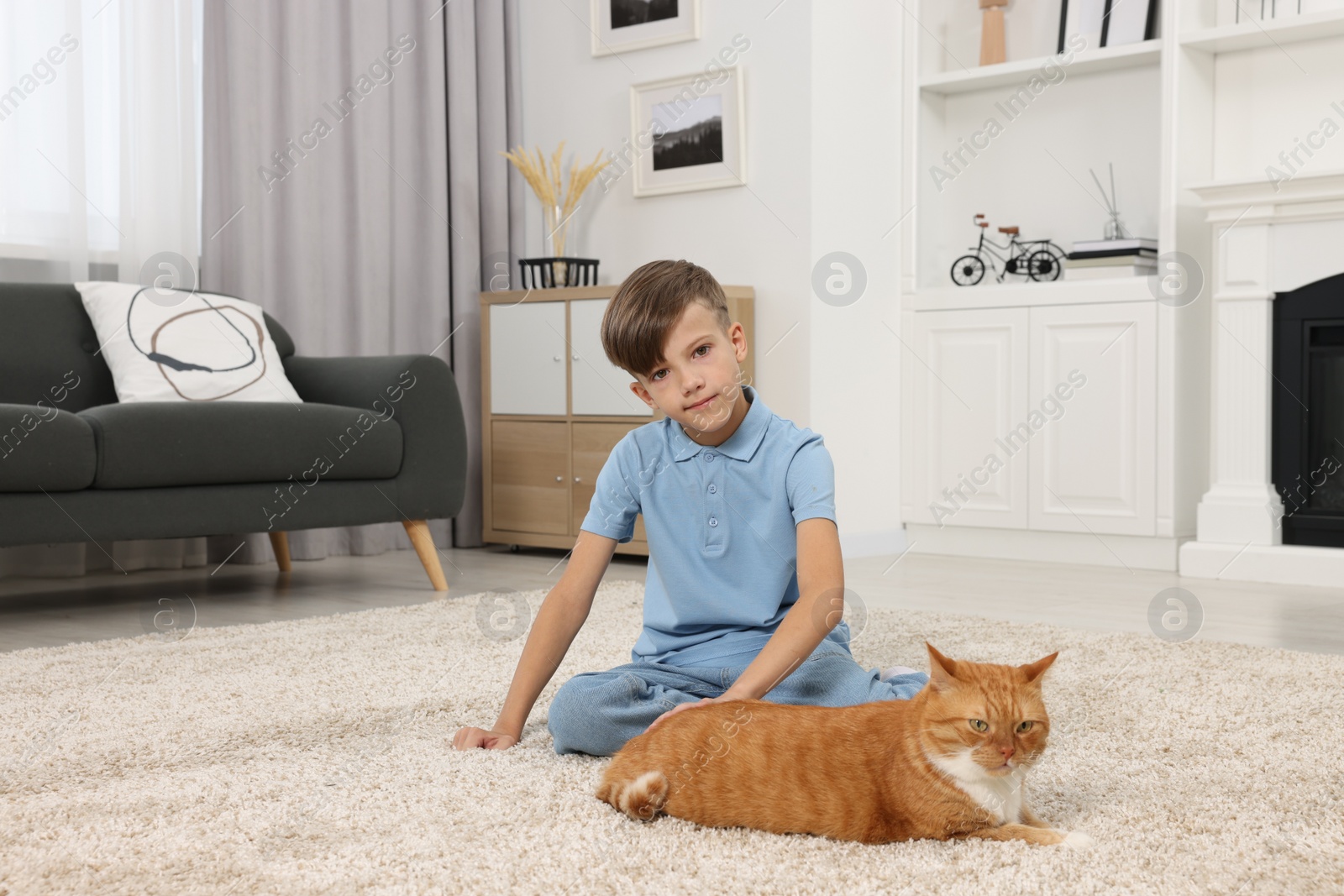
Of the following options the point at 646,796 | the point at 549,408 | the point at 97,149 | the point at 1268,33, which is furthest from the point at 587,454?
the point at 646,796

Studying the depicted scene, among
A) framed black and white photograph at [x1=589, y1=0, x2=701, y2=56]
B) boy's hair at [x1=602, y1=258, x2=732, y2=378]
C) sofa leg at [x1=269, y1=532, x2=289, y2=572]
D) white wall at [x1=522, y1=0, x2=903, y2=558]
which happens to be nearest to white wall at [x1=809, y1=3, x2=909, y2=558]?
white wall at [x1=522, y1=0, x2=903, y2=558]

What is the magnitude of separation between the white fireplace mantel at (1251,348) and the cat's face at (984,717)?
2.37 metres

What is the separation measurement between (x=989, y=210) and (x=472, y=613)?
2.27 m

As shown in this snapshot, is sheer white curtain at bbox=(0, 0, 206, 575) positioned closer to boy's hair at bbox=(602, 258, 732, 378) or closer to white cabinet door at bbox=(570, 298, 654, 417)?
white cabinet door at bbox=(570, 298, 654, 417)

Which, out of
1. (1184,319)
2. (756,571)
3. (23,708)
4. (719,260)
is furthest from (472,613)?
(1184,319)

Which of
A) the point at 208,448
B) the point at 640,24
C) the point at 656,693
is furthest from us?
the point at 640,24

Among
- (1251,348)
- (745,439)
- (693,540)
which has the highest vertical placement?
(1251,348)

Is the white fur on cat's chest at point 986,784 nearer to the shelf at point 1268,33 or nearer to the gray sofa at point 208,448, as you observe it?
the gray sofa at point 208,448

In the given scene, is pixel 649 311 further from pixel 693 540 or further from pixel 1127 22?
pixel 1127 22

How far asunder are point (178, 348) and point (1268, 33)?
9.43 ft

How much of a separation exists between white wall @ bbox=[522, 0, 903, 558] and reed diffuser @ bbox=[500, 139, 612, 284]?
0.15 m

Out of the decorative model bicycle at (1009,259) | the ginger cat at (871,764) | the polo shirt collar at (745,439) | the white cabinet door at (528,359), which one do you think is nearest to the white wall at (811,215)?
the decorative model bicycle at (1009,259)

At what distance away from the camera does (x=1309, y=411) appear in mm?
3145

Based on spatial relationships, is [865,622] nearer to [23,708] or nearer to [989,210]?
[23,708]
